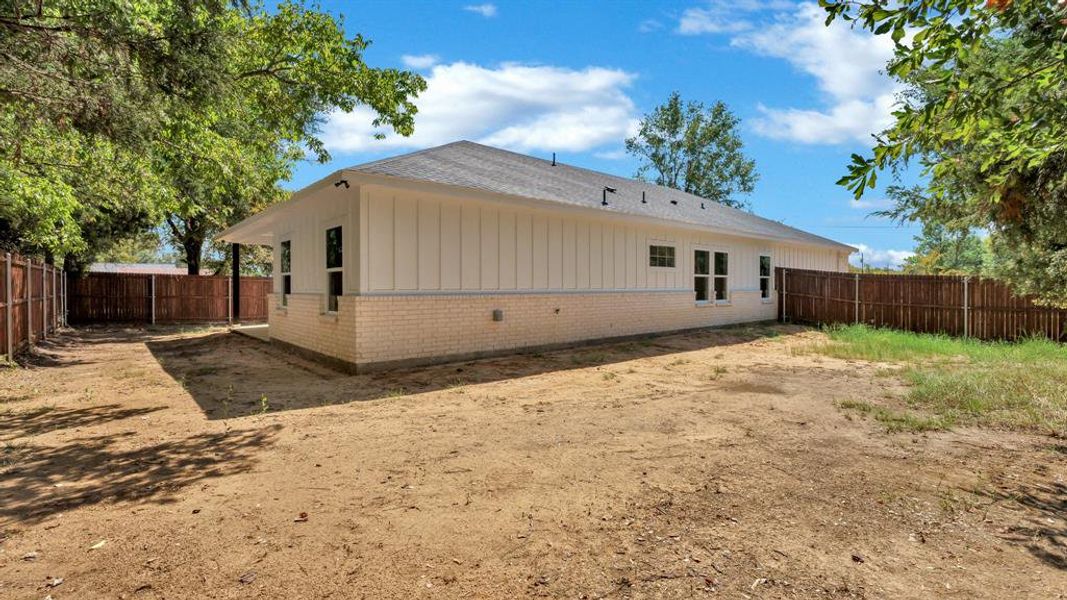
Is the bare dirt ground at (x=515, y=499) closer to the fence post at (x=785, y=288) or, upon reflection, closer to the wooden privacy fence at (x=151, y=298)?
the fence post at (x=785, y=288)

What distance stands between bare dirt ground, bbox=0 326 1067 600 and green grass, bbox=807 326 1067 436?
0.47m

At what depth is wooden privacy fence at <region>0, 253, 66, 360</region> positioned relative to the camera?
9086mm

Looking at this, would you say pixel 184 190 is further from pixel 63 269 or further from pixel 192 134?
pixel 192 134

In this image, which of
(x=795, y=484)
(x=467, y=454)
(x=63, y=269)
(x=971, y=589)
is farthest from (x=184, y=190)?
(x=971, y=589)

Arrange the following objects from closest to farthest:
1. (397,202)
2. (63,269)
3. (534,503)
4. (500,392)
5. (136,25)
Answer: (534,503) < (136,25) < (500,392) < (397,202) < (63,269)

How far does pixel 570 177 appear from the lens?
13820 millimetres

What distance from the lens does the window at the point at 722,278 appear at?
1532 centimetres

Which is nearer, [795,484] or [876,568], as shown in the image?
[876,568]

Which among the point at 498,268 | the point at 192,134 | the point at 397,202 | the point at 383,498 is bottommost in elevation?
the point at 383,498

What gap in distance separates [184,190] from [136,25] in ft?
40.1

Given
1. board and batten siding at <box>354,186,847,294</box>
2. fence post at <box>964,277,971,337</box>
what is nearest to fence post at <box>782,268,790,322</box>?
fence post at <box>964,277,971,337</box>

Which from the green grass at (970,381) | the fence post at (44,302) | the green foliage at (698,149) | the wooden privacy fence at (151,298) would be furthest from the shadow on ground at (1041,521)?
the green foliage at (698,149)

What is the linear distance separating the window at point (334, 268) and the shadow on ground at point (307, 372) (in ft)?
4.09

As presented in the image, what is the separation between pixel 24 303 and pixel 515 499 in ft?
40.9
